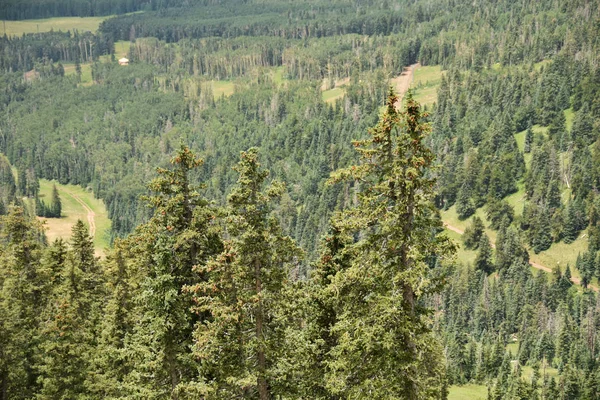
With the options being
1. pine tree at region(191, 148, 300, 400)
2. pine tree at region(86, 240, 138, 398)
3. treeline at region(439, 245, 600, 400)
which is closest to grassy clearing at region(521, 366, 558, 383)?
treeline at region(439, 245, 600, 400)

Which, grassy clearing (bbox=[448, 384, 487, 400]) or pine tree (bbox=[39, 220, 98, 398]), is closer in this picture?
pine tree (bbox=[39, 220, 98, 398])

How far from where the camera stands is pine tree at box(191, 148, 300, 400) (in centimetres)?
3141

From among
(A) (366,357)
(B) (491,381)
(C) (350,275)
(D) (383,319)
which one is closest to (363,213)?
(C) (350,275)

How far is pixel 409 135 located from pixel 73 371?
129 ft

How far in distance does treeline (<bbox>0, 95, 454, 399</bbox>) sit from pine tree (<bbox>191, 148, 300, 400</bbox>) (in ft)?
0.20

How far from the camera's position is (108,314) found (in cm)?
5109

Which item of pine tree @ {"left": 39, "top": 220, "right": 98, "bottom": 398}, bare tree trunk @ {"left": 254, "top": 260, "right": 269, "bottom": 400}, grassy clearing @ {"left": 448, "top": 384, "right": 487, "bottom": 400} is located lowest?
grassy clearing @ {"left": 448, "top": 384, "right": 487, "bottom": 400}

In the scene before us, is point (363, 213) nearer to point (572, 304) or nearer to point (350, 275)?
point (350, 275)

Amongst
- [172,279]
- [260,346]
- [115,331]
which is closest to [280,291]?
[260,346]

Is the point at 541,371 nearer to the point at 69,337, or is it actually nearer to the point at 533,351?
the point at 533,351

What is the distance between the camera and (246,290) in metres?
31.9

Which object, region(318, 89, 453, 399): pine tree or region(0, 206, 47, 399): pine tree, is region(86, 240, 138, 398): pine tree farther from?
region(318, 89, 453, 399): pine tree

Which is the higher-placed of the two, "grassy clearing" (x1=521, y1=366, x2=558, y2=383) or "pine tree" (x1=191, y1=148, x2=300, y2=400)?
"pine tree" (x1=191, y1=148, x2=300, y2=400)

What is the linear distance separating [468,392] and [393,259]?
119 meters
